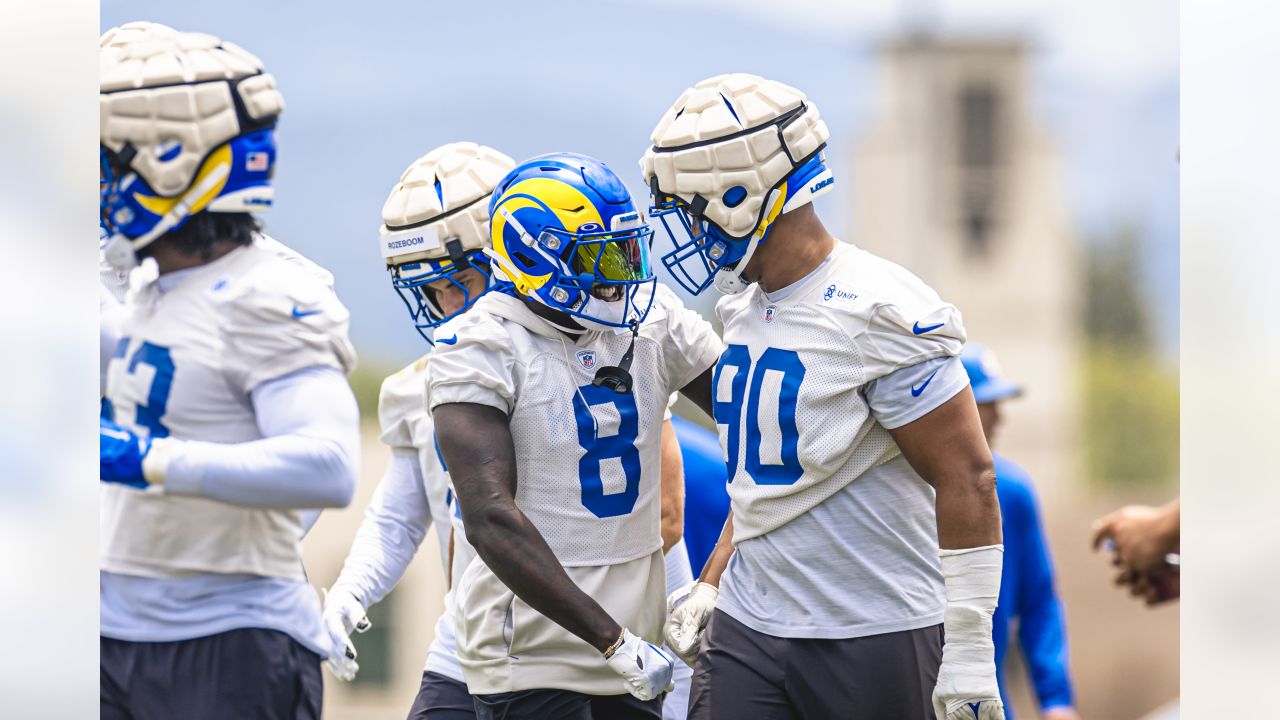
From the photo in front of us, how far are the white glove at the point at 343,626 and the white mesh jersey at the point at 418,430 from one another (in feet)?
0.86

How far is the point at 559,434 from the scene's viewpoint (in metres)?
3.48

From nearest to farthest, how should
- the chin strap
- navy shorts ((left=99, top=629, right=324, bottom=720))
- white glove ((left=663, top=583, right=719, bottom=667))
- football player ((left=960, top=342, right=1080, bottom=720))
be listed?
the chin strap, white glove ((left=663, top=583, right=719, bottom=667)), navy shorts ((left=99, top=629, right=324, bottom=720)), football player ((left=960, top=342, right=1080, bottom=720))

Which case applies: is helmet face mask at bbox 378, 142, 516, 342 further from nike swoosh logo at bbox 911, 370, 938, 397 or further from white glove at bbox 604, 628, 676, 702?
nike swoosh logo at bbox 911, 370, 938, 397

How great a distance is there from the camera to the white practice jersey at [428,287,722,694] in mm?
3459

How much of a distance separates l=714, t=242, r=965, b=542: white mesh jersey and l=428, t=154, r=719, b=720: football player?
0.71ft

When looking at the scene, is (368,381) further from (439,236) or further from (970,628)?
(970,628)

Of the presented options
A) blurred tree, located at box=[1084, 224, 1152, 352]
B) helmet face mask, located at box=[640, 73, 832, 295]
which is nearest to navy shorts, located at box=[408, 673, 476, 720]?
helmet face mask, located at box=[640, 73, 832, 295]

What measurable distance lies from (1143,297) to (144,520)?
71895 millimetres

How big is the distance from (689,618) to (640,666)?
1.32 feet

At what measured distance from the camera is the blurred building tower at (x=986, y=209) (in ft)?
208

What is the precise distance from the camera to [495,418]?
3395 millimetres

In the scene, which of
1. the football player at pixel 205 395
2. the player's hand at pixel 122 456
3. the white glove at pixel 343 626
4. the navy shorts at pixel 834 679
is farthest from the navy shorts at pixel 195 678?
the navy shorts at pixel 834 679

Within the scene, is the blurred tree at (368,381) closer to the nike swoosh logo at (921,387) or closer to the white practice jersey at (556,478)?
the white practice jersey at (556,478)
